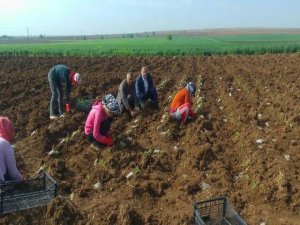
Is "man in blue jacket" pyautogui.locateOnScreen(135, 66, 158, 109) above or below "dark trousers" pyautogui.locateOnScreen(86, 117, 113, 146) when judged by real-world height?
above

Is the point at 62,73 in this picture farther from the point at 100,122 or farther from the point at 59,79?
the point at 100,122

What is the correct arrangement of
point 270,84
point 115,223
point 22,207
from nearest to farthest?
point 22,207
point 115,223
point 270,84

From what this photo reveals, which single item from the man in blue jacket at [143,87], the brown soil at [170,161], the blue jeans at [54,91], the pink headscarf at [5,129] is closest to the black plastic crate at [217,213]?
the brown soil at [170,161]

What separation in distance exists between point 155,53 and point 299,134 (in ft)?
71.4

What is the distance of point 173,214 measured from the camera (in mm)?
5668

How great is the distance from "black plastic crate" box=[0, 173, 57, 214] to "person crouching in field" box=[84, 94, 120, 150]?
7.12 feet

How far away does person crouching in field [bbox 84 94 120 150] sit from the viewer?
7164 millimetres

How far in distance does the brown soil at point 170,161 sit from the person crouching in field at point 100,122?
0.70 feet

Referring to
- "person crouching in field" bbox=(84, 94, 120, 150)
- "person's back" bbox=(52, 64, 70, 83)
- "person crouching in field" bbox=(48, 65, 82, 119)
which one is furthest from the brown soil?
"person's back" bbox=(52, 64, 70, 83)

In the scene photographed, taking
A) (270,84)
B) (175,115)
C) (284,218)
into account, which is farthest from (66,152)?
(270,84)

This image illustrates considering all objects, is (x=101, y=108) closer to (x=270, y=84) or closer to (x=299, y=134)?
(x=299, y=134)

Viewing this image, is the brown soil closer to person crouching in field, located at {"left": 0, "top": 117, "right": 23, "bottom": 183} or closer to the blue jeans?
the blue jeans

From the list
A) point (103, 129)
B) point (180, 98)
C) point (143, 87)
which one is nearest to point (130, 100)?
point (143, 87)

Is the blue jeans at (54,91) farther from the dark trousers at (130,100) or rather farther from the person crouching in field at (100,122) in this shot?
the person crouching in field at (100,122)
